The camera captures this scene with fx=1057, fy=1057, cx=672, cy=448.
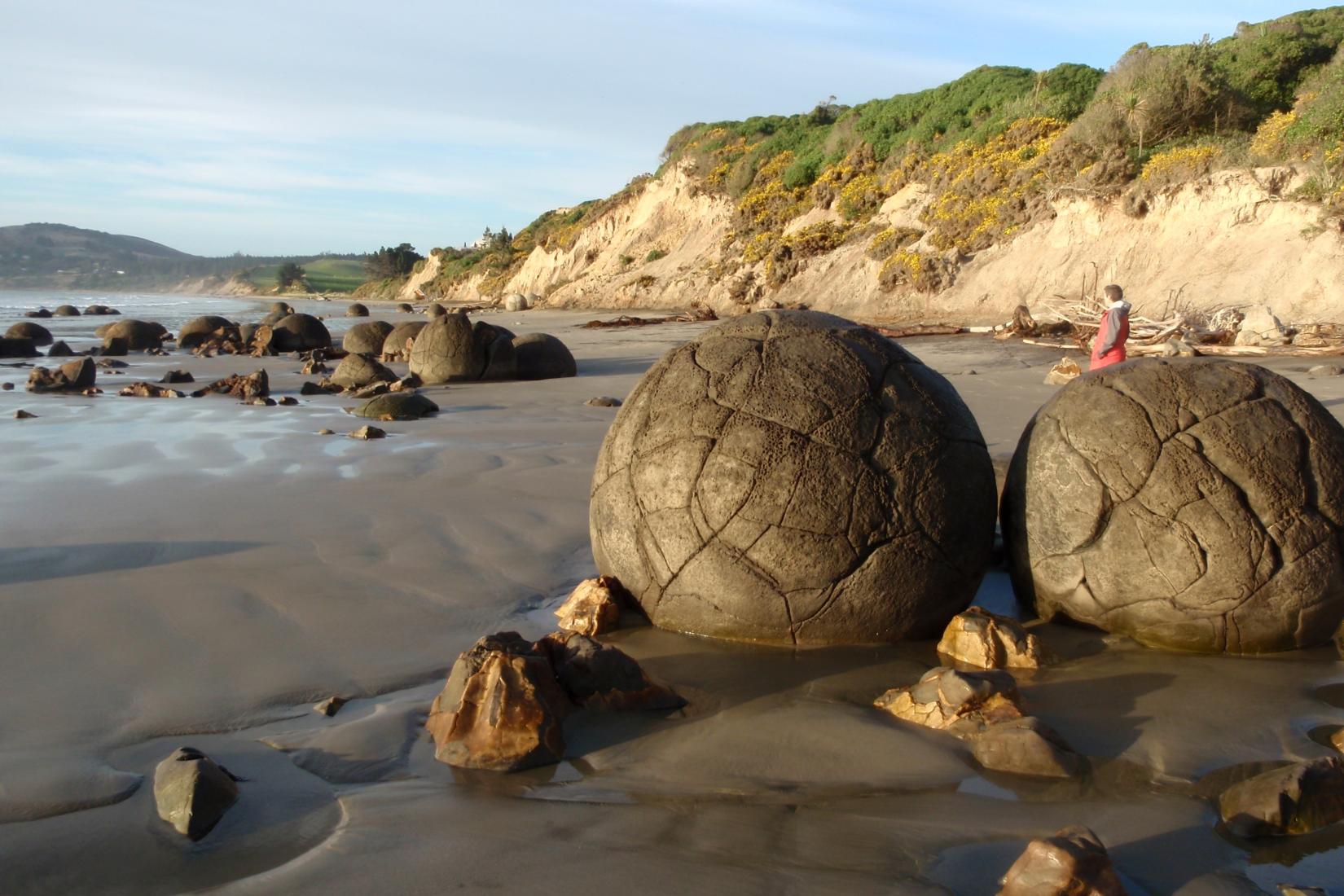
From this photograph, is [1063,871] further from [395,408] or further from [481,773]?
[395,408]

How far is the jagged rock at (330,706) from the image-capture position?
407 centimetres

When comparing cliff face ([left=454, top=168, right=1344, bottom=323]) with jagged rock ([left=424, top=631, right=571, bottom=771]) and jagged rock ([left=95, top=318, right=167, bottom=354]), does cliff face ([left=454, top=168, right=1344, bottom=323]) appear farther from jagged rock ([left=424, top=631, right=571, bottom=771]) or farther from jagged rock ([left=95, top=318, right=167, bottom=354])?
jagged rock ([left=424, top=631, right=571, bottom=771])

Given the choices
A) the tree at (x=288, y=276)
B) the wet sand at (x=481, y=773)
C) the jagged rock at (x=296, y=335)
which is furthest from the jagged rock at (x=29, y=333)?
the tree at (x=288, y=276)

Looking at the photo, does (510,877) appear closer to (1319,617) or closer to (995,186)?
(1319,617)

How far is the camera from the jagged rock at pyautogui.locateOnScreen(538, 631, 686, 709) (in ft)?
13.0

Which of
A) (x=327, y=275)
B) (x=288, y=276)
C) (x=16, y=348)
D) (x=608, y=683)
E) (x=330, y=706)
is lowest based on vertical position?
(x=330, y=706)

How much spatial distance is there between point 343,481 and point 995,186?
65.7 feet

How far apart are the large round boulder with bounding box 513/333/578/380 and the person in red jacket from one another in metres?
8.14

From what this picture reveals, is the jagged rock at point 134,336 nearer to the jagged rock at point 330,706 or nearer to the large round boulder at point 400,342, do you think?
the large round boulder at point 400,342

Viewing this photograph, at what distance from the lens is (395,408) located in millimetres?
11812

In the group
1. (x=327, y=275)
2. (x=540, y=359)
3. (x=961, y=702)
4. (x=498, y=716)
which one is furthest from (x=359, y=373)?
(x=327, y=275)

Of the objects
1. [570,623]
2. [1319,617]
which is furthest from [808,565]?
[1319,617]

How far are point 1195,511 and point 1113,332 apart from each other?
635 cm

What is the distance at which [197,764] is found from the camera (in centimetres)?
324
